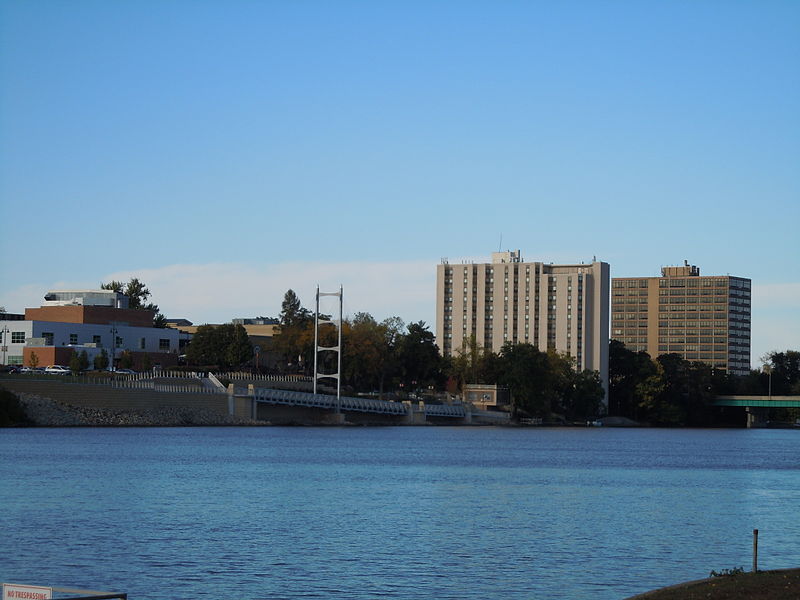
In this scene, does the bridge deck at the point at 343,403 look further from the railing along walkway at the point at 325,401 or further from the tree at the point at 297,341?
the tree at the point at 297,341

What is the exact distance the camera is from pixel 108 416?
126m

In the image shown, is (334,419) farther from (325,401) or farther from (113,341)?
(113,341)

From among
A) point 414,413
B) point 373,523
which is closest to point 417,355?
point 414,413

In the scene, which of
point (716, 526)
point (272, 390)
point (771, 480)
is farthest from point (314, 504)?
point (272, 390)

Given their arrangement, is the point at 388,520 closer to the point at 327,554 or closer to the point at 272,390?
the point at 327,554

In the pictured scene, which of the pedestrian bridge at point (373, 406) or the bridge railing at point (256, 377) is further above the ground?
the bridge railing at point (256, 377)

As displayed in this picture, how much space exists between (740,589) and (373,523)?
23.1m

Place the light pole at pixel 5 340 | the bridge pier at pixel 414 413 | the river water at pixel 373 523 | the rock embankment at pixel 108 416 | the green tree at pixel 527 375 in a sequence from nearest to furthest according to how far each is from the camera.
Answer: the river water at pixel 373 523 → the rock embankment at pixel 108 416 → the light pole at pixel 5 340 → the bridge pier at pixel 414 413 → the green tree at pixel 527 375

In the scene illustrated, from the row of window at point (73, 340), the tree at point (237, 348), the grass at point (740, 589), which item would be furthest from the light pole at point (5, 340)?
the grass at point (740, 589)

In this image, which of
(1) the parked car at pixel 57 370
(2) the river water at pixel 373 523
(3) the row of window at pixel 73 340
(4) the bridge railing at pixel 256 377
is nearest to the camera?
(2) the river water at pixel 373 523

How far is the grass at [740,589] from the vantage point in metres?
23.9

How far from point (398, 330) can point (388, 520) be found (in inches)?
5311

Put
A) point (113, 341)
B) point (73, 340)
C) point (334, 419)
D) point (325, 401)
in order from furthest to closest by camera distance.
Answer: point (73, 340), point (334, 419), point (325, 401), point (113, 341)

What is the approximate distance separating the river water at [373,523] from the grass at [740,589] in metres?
5.14
